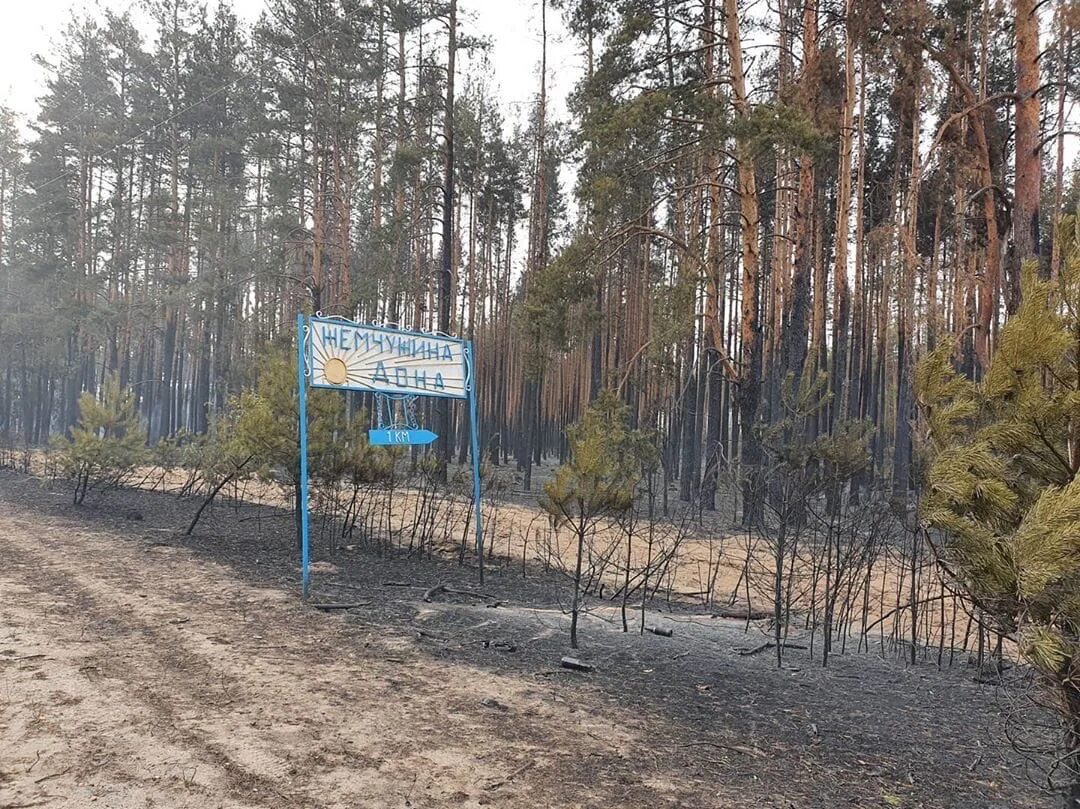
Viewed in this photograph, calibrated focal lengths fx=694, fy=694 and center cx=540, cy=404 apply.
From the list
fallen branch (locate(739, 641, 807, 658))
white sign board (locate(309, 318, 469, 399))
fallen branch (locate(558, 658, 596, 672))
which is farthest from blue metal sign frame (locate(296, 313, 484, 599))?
fallen branch (locate(739, 641, 807, 658))

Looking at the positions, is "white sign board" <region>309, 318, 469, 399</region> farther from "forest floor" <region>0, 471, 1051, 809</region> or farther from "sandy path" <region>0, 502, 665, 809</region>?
"sandy path" <region>0, 502, 665, 809</region>

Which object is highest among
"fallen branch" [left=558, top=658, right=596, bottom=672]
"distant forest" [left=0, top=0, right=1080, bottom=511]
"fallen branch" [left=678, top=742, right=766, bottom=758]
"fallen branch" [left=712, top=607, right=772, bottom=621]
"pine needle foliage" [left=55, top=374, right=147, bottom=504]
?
"distant forest" [left=0, top=0, right=1080, bottom=511]

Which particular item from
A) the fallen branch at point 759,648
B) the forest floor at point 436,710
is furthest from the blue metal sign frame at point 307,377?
the fallen branch at point 759,648

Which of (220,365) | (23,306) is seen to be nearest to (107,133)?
(220,365)

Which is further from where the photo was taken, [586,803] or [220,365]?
[220,365]

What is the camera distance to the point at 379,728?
377 cm

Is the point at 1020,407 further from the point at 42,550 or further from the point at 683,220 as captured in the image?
the point at 683,220

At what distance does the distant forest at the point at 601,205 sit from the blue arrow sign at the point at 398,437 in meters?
3.95

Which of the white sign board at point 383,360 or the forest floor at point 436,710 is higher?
the white sign board at point 383,360

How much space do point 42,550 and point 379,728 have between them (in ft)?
23.1

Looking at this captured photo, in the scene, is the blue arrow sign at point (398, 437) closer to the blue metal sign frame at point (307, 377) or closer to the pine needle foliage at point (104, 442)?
the blue metal sign frame at point (307, 377)

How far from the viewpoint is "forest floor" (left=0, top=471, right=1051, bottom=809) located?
3152mm

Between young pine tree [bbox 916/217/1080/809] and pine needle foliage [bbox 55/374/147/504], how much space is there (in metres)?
12.1

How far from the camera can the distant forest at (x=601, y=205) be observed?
1109 centimetres
